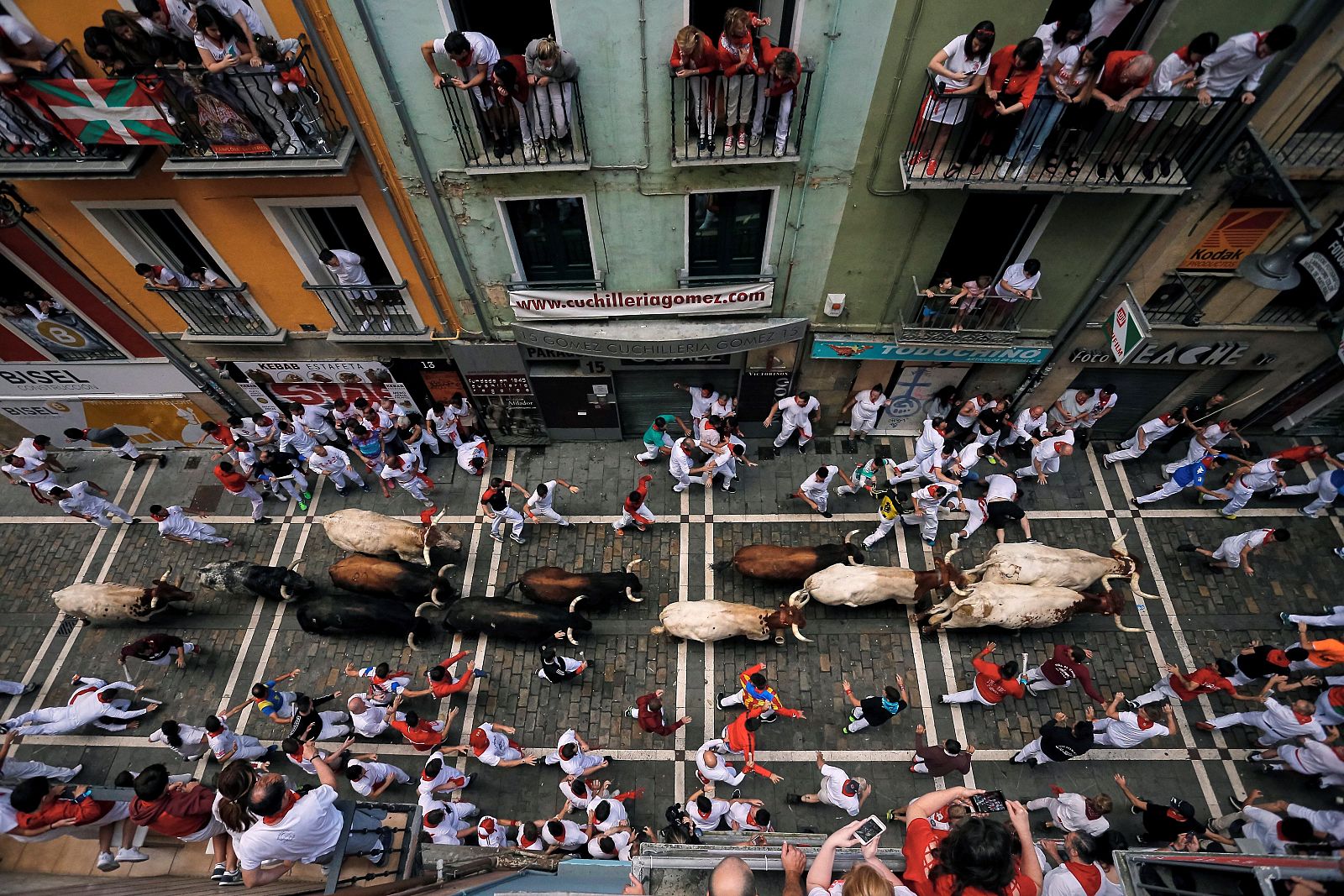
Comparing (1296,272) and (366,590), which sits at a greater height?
(1296,272)

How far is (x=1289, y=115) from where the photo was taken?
34.5ft

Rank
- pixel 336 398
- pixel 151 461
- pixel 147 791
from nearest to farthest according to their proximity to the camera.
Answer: pixel 147 791 → pixel 336 398 → pixel 151 461

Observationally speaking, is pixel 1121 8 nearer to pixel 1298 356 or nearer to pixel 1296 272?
pixel 1296 272

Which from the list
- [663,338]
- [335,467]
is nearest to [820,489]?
[663,338]

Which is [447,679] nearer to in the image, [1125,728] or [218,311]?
[218,311]

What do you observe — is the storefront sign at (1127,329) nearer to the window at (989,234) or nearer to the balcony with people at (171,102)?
the window at (989,234)

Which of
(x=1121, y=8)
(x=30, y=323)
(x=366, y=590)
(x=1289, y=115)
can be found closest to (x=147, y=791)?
(x=366, y=590)

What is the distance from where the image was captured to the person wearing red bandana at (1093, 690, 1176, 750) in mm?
11539

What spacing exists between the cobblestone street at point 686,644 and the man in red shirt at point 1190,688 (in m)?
0.48

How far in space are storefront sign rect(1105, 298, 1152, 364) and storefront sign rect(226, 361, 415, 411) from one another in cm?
1651

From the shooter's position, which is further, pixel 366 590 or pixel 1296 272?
pixel 366 590

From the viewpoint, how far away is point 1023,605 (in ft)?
42.7

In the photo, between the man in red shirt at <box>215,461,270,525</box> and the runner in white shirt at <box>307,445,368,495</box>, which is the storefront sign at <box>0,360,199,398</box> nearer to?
the man in red shirt at <box>215,461,270,525</box>

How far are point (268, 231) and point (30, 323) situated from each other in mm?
7391
